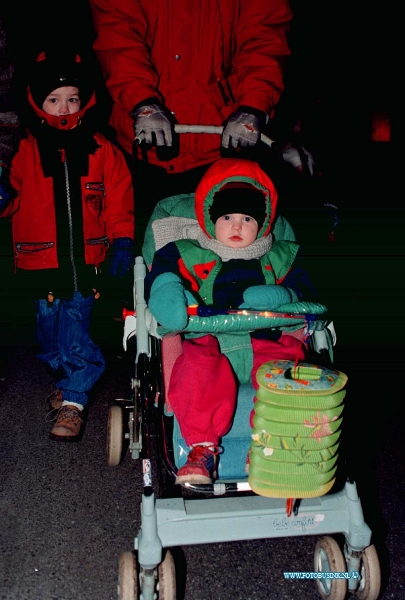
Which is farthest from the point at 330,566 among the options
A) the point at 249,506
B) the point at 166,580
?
the point at 166,580

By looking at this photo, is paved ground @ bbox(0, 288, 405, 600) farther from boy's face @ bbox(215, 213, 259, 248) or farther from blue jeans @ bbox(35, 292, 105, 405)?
boy's face @ bbox(215, 213, 259, 248)

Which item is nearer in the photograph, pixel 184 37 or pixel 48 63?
pixel 48 63

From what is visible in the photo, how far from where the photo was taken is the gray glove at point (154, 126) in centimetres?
275

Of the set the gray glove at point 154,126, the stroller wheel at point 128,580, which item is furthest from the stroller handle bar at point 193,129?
the stroller wheel at point 128,580

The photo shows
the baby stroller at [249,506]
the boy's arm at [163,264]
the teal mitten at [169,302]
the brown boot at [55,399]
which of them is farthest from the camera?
the brown boot at [55,399]

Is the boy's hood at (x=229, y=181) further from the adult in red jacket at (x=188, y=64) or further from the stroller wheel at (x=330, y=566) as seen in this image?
the stroller wheel at (x=330, y=566)

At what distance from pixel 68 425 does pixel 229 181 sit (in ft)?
5.22

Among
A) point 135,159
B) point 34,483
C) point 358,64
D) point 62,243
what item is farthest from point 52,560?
point 358,64

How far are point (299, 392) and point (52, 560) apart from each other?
1327 mm

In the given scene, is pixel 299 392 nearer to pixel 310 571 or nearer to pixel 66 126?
pixel 310 571

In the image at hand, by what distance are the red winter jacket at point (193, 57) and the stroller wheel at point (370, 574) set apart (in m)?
2.08

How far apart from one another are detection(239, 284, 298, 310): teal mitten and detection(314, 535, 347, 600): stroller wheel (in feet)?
2.98

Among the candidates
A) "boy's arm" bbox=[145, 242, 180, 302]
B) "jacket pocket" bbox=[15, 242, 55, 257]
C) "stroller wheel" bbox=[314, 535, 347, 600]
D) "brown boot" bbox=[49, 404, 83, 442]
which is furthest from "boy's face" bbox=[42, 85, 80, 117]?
"stroller wheel" bbox=[314, 535, 347, 600]

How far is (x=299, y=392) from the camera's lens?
1.84m
